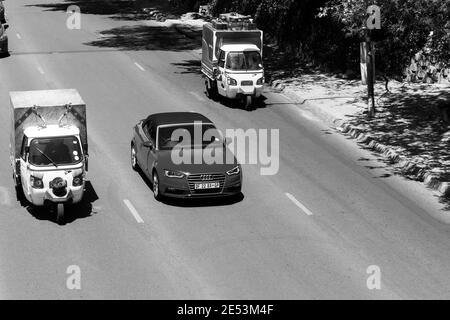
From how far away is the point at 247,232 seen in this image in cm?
1992

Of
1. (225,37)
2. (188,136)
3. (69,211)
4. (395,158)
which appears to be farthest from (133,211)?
(225,37)

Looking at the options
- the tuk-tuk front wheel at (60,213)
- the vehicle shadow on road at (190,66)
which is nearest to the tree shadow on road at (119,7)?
the vehicle shadow on road at (190,66)

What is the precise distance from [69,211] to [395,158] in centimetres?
953

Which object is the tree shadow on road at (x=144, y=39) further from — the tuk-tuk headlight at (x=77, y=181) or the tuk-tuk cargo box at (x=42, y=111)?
the tuk-tuk headlight at (x=77, y=181)

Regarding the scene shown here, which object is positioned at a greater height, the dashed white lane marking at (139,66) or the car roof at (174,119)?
the car roof at (174,119)

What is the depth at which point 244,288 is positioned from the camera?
55.4ft

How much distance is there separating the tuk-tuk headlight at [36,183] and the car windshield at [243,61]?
512 inches

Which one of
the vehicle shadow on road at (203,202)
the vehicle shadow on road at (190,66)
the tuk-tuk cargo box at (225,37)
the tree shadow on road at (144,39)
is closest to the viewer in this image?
the vehicle shadow on road at (203,202)

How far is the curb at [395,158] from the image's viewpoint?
23.6 m

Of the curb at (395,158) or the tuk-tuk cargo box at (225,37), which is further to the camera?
the tuk-tuk cargo box at (225,37)

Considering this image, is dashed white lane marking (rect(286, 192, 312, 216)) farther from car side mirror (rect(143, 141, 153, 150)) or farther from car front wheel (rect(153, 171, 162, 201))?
car side mirror (rect(143, 141, 153, 150))

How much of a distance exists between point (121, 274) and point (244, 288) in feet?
7.76

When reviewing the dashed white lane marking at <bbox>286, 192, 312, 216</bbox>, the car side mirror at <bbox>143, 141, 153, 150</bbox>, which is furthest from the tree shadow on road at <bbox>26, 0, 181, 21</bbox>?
the dashed white lane marking at <bbox>286, 192, 312, 216</bbox>
